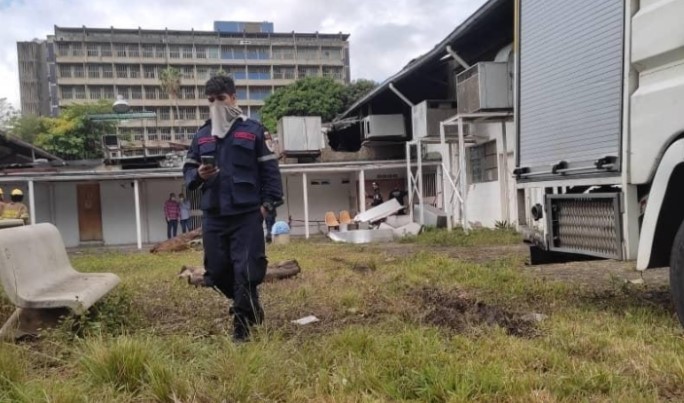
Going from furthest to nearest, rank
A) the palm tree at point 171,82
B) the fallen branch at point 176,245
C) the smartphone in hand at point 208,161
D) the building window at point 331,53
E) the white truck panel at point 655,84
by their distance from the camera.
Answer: the building window at point 331,53, the palm tree at point 171,82, the fallen branch at point 176,245, the smartphone in hand at point 208,161, the white truck panel at point 655,84

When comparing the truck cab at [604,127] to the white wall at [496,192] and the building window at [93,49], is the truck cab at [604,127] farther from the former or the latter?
the building window at [93,49]

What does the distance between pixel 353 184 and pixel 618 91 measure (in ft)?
68.1

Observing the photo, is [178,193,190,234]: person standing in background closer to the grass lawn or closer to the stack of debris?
the stack of debris

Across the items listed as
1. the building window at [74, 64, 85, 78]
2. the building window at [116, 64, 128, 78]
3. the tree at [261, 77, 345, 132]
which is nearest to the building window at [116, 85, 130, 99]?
the building window at [116, 64, 128, 78]

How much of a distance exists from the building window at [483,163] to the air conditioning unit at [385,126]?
4.97 metres

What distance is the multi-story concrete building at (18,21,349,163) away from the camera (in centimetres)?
7412

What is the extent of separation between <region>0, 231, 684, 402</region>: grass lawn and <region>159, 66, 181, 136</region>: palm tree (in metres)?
68.9

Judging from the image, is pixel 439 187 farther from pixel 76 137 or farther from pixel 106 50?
pixel 106 50

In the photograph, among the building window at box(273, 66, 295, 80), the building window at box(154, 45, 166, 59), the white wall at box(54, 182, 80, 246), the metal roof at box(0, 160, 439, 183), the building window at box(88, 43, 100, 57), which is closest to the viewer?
the metal roof at box(0, 160, 439, 183)

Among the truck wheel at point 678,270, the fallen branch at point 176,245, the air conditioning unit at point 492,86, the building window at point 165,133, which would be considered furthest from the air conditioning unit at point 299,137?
the building window at point 165,133

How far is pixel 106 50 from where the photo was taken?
75.8 meters

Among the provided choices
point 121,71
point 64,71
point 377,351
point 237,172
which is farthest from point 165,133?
point 377,351

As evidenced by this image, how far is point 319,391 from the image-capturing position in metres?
2.82

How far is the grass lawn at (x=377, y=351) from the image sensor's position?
2.77 m
